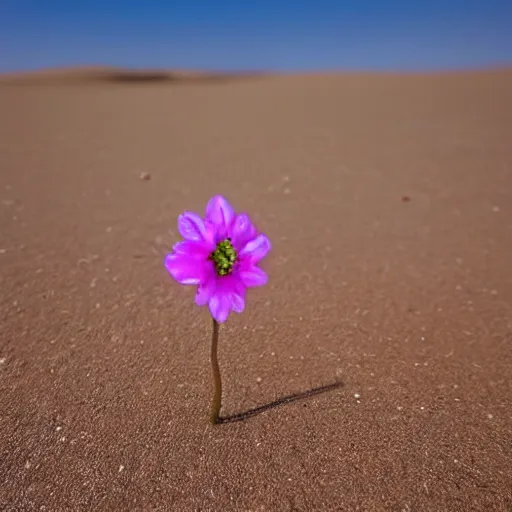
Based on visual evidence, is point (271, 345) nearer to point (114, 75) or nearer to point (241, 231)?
point (241, 231)

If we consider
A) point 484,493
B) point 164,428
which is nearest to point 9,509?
point 164,428

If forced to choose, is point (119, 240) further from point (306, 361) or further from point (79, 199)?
point (306, 361)

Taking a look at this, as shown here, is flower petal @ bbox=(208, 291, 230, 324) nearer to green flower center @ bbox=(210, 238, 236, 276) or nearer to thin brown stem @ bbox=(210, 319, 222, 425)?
green flower center @ bbox=(210, 238, 236, 276)

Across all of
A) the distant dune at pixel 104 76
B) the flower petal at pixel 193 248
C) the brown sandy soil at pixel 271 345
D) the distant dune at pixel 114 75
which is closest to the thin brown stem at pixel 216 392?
the brown sandy soil at pixel 271 345

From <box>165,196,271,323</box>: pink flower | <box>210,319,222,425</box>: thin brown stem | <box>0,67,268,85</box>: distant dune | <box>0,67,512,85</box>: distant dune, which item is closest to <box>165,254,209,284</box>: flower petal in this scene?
<box>165,196,271,323</box>: pink flower

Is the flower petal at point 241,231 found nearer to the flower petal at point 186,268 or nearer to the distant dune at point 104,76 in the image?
the flower petal at point 186,268

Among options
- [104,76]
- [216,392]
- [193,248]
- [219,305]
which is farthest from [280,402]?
[104,76]
